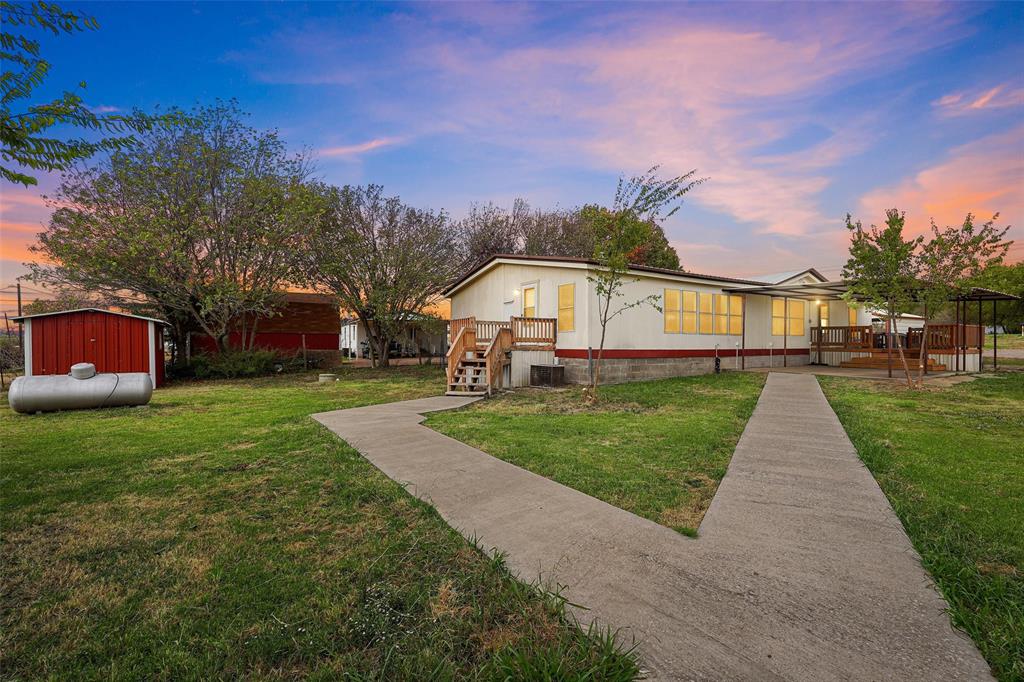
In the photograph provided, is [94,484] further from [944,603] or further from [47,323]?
[47,323]

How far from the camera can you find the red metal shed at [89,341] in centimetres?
1243

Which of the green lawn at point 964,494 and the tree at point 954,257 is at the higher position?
the tree at point 954,257

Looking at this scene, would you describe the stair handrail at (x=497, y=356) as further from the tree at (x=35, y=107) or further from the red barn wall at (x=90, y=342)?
the red barn wall at (x=90, y=342)

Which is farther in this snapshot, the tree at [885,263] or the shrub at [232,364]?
the shrub at [232,364]

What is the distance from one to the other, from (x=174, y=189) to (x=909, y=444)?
817 inches

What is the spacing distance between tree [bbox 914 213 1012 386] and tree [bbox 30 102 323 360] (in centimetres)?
1947

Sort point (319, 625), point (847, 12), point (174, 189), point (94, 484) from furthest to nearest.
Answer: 1. point (174, 189)
2. point (847, 12)
3. point (94, 484)
4. point (319, 625)

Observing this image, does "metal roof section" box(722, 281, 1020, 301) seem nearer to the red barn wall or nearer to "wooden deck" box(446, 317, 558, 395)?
"wooden deck" box(446, 317, 558, 395)

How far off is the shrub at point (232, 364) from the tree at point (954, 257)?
2117 centimetres

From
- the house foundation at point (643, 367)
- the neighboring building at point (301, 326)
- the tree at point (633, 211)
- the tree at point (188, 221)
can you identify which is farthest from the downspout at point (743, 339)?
the neighboring building at point (301, 326)

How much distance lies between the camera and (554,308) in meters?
13.9

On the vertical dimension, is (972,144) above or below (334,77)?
below

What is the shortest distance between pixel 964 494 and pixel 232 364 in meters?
19.7

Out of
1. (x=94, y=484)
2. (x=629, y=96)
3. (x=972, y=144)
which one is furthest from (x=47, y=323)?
(x=972, y=144)
